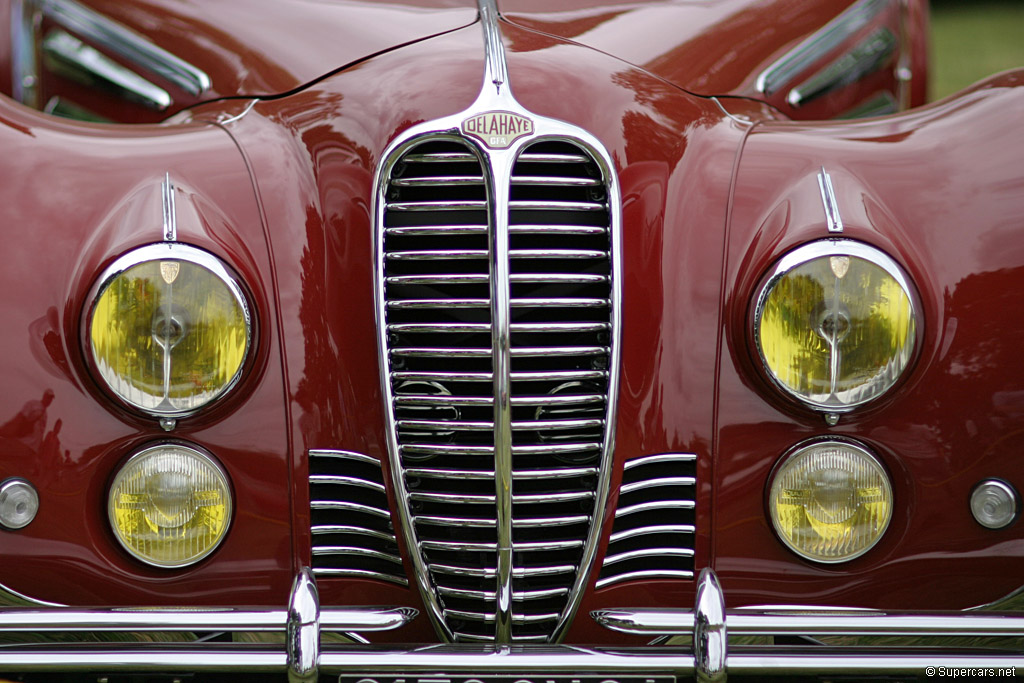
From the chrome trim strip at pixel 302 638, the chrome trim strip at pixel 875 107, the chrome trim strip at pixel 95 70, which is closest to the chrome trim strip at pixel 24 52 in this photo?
the chrome trim strip at pixel 95 70

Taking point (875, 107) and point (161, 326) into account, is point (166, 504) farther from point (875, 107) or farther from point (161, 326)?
point (875, 107)

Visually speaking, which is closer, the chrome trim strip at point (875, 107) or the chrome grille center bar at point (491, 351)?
the chrome grille center bar at point (491, 351)

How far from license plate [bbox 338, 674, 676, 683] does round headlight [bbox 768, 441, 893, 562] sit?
1.35ft

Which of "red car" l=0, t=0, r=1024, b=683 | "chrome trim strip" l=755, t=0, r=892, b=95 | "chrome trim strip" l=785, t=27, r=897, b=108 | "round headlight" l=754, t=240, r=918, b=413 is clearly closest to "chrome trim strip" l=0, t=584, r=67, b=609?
"red car" l=0, t=0, r=1024, b=683

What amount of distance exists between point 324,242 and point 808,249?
921mm

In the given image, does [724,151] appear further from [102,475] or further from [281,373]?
[102,475]

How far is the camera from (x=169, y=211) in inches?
74.7

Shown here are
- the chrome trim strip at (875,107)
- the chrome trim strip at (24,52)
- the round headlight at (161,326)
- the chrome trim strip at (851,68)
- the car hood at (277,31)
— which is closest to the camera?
the round headlight at (161,326)

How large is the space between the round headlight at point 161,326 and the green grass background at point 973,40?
25.8 feet

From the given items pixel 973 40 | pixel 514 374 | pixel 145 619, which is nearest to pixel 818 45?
pixel 514 374

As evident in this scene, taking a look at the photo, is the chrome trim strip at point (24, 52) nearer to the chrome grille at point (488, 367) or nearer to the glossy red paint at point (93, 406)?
the glossy red paint at point (93, 406)

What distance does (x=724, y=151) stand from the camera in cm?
220

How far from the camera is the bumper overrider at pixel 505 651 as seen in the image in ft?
5.37

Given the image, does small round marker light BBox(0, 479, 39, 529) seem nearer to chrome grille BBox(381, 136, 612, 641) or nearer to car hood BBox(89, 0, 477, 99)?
chrome grille BBox(381, 136, 612, 641)
